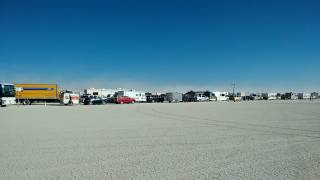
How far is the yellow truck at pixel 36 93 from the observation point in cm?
4884

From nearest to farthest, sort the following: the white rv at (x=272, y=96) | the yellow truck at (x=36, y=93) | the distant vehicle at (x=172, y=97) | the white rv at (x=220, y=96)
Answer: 1. the yellow truck at (x=36, y=93)
2. the distant vehicle at (x=172, y=97)
3. the white rv at (x=220, y=96)
4. the white rv at (x=272, y=96)

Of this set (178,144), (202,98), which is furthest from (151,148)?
(202,98)

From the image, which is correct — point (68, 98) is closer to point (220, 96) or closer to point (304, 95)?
point (220, 96)

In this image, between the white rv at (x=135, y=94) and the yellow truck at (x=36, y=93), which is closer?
the yellow truck at (x=36, y=93)

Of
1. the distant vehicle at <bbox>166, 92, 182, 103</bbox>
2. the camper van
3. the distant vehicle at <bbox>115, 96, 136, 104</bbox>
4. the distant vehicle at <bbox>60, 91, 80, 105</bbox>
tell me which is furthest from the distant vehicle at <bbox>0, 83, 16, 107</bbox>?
the distant vehicle at <bbox>166, 92, 182, 103</bbox>

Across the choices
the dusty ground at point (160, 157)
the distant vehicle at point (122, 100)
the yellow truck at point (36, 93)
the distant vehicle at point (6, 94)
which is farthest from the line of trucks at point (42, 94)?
the dusty ground at point (160, 157)

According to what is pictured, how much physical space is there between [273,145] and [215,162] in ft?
9.17

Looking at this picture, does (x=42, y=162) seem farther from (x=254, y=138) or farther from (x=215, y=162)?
(x=254, y=138)

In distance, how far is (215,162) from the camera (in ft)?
19.5

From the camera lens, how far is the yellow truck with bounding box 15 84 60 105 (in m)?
48.8

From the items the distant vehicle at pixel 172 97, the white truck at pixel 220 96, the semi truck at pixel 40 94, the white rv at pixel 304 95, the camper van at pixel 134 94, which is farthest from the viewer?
the white rv at pixel 304 95

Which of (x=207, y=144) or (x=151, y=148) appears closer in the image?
(x=151, y=148)

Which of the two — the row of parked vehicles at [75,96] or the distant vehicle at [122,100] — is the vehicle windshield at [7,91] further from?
the distant vehicle at [122,100]

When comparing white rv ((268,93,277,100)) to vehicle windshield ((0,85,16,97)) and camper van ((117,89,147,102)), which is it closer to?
camper van ((117,89,147,102))
